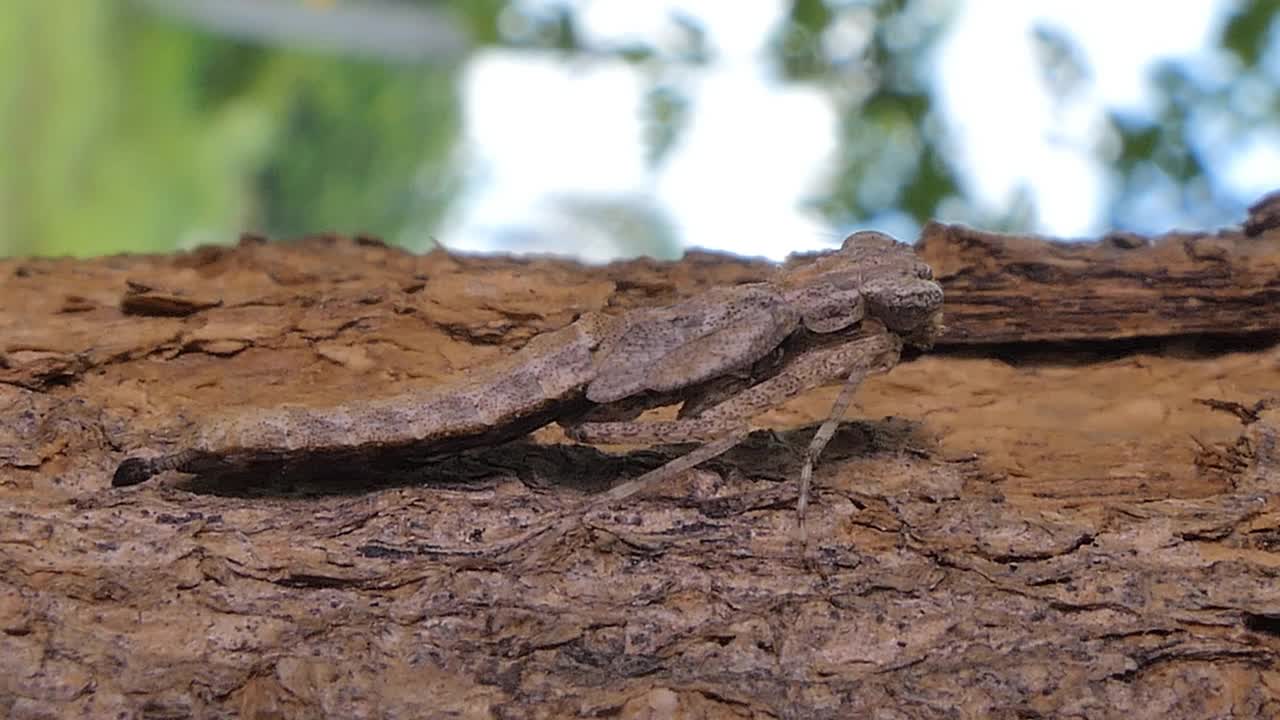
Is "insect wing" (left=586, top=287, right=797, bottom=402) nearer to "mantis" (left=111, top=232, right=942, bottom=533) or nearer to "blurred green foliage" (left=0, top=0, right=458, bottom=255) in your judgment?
"mantis" (left=111, top=232, right=942, bottom=533)

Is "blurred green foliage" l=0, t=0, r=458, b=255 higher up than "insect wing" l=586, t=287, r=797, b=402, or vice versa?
"blurred green foliage" l=0, t=0, r=458, b=255

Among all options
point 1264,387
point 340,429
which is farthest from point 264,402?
point 1264,387

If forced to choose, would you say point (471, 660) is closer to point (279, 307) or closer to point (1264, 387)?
point (279, 307)

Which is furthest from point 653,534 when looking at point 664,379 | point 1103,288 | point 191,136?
point 191,136

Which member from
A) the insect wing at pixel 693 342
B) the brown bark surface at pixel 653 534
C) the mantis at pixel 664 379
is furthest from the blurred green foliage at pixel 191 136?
the insect wing at pixel 693 342

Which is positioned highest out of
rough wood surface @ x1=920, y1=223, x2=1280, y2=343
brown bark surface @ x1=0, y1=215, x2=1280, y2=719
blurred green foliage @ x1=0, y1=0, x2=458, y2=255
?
blurred green foliage @ x1=0, y1=0, x2=458, y2=255

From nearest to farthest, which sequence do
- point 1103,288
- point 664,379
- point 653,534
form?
point 653,534, point 664,379, point 1103,288

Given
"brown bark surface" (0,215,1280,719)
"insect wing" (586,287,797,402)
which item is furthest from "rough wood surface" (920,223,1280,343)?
"insect wing" (586,287,797,402)

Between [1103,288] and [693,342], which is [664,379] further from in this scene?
[1103,288]
